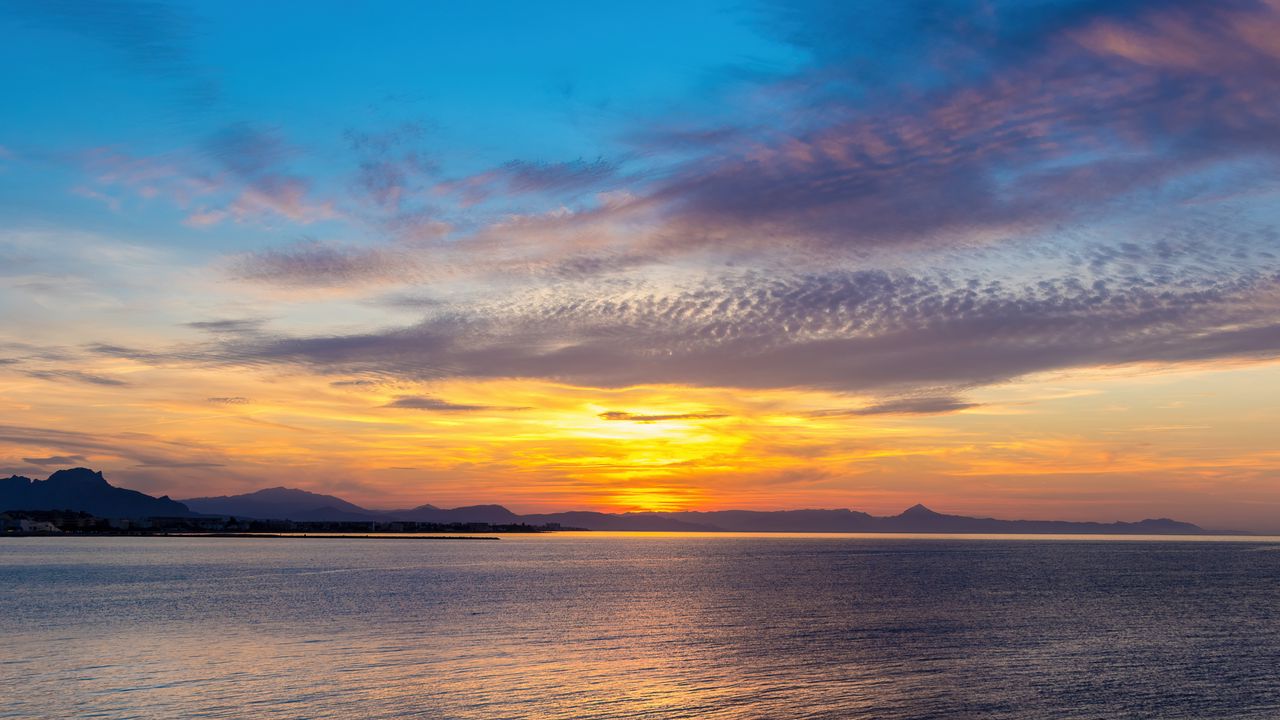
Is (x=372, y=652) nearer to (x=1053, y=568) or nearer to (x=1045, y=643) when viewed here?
(x=1045, y=643)

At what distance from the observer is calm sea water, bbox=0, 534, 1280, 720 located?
151ft

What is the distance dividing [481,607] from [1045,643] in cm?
5266

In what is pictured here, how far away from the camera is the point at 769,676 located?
54000 mm

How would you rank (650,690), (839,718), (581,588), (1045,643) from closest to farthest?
1. (839,718)
2. (650,690)
3. (1045,643)
4. (581,588)

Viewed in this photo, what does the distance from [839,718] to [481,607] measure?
58.2 meters

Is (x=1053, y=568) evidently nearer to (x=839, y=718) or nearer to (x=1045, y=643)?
(x=1045, y=643)

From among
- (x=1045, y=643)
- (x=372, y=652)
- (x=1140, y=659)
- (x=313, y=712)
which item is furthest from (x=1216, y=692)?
(x=372, y=652)

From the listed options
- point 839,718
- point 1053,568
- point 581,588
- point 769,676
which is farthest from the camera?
point 1053,568

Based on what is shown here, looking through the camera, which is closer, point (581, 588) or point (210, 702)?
point (210, 702)

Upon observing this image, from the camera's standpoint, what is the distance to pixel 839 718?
43250 mm

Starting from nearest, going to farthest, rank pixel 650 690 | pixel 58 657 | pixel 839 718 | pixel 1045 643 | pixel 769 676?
pixel 839 718 < pixel 650 690 < pixel 769 676 < pixel 58 657 < pixel 1045 643

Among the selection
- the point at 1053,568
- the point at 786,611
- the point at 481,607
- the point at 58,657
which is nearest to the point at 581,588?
the point at 481,607

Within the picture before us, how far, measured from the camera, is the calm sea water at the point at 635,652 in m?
46.1

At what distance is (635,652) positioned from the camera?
2491 inches
